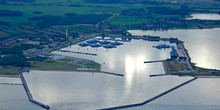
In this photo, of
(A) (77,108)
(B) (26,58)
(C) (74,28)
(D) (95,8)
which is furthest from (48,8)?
(A) (77,108)

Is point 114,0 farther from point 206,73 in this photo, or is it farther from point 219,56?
point 206,73

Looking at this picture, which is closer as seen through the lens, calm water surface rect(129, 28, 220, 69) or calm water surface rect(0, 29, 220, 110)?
calm water surface rect(0, 29, 220, 110)

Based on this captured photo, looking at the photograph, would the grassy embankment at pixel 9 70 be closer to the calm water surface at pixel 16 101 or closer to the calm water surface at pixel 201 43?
the calm water surface at pixel 16 101

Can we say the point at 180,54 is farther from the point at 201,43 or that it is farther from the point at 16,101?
the point at 16,101

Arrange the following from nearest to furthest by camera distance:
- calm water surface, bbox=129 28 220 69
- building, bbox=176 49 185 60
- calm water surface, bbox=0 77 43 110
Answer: calm water surface, bbox=0 77 43 110, calm water surface, bbox=129 28 220 69, building, bbox=176 49 185 60

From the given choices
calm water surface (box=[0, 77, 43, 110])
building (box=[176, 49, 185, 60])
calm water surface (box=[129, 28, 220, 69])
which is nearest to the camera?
calm water surface (box=[0, 77, 43, 110])

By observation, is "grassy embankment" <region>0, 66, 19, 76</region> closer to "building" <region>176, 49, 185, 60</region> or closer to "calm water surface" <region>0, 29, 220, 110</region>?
"calm water surface" <region>0, 29, 220, 110</region>

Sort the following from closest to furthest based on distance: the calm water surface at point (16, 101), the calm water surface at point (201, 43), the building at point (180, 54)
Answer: the calm water surface at point (16, 101) < the calm water surface at point (201, 43) < the building at point (180, 54)

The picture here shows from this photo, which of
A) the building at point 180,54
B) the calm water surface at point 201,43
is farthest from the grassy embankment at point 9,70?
the calm water surface at point 201,43

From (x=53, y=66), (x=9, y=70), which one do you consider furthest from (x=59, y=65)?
(x=9, y=70)

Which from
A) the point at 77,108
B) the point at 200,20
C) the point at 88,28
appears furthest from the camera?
the point at 200,20

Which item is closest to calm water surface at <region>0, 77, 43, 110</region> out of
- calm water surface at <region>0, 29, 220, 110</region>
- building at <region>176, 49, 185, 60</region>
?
calm water surface at <region>0, 29, 220, 110</region>
